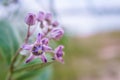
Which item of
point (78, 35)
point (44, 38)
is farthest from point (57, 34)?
point (78, 35)

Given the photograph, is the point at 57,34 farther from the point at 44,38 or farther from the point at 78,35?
the point at 78,35

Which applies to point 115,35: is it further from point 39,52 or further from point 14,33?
point 39,52

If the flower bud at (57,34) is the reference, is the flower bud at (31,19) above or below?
above

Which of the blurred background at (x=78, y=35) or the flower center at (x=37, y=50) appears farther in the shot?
the blurred background at (x=78, y=35)

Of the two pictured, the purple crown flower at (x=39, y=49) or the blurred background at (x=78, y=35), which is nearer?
the purple crown flower at (x=39, y=49)

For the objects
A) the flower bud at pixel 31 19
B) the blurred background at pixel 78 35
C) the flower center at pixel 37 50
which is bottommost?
the blurred background at pixel 78 35

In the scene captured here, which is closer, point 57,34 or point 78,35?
point 57,34
